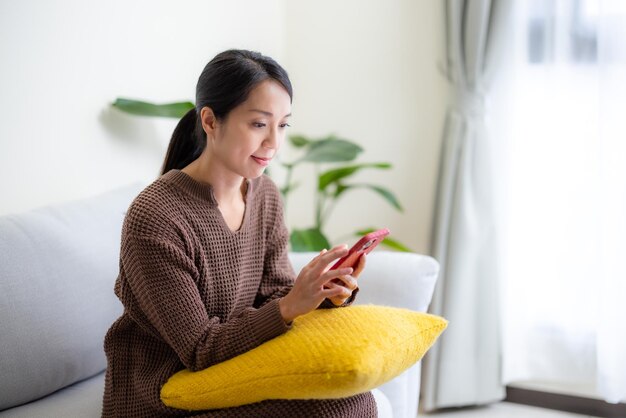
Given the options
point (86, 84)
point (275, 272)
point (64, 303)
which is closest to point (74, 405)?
point (64, 303)

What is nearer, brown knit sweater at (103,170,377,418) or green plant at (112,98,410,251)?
brown knit sweater at (103,170,377,418)

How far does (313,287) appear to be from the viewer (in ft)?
4.47

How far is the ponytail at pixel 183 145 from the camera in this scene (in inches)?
65.2

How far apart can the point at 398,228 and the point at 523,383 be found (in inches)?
28.4

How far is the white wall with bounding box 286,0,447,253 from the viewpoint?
278 centimetres

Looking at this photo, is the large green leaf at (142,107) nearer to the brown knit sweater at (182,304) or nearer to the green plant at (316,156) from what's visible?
the green plant at (316,156)

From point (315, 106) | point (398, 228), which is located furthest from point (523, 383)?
point (315, 106)

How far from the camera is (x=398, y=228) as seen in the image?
2.88 metres

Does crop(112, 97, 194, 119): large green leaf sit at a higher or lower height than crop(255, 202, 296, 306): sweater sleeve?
higher

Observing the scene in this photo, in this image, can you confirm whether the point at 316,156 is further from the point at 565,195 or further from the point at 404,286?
the point at 565,195

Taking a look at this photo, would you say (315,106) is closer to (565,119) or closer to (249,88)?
(565,119)

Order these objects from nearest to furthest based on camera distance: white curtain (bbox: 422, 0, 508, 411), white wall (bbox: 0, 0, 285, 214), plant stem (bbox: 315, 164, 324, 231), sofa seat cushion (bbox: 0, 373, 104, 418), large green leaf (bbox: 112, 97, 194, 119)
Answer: sofa seat cushion (bbox: 0, 373, 104, 418)
white wall (bbox: 0, 0, 285, 214)
large green leaf (bbox: 112, 97, 194, 119)
white curtain (bbox: 422, 0, 508, 411)
plant stem (bbox: 315, 164, 324, 231)

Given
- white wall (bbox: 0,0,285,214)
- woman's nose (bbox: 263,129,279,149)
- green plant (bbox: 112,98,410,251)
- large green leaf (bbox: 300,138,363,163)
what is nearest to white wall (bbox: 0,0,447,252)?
white wall (bbox: 0,0,285,214)

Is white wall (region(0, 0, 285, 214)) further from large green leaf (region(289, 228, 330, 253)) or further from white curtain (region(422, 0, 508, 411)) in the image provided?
white curtain (region(422, 0, 508, 411))
